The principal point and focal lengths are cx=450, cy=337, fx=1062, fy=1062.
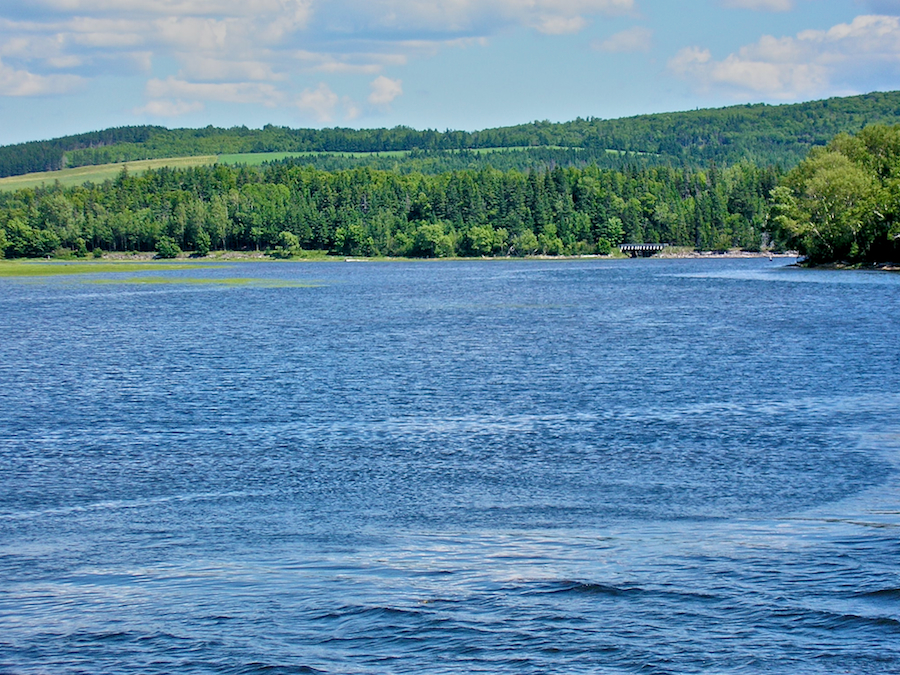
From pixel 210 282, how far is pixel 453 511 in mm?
116548

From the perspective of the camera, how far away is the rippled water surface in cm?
1444

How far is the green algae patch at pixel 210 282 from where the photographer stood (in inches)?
4902

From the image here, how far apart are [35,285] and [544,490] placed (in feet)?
374

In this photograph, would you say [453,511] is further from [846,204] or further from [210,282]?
[846,204]

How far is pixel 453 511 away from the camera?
21141mm

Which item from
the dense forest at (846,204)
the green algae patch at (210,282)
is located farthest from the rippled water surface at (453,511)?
the dense forest at (846,204)

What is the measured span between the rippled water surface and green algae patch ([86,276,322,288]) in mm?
74053

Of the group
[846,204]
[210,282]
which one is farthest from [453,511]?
[846,204]

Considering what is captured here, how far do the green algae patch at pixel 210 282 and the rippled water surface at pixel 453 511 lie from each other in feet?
243

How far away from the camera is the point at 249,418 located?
107ft

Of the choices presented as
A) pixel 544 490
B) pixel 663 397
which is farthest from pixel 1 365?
pixel 544 490

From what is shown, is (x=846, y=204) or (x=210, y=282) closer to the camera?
(x=846, y=204)

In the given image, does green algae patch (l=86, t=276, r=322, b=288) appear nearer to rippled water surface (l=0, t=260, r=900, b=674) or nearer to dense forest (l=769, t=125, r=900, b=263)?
dense forest (l=769, t=125, r=900, b=263)

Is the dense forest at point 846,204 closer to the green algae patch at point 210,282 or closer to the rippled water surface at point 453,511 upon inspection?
the green algae patch at point 210,282
